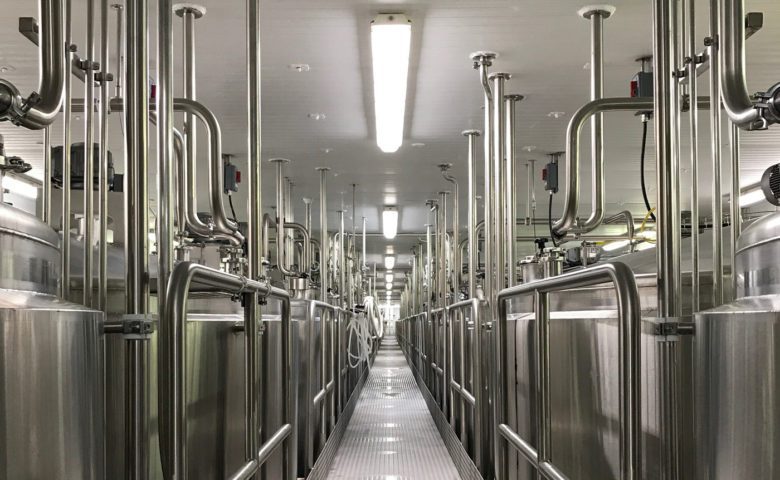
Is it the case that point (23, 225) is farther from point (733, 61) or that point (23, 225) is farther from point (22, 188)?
point (22, 188)

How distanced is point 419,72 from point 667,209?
3.23 meters

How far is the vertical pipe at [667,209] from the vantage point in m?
1.65

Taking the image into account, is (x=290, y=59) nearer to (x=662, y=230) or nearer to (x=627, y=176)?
(x=662, y=230)

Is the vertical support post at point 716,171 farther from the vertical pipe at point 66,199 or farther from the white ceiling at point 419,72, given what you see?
the white ceiling at point 419,72

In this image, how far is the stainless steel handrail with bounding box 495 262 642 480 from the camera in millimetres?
1641

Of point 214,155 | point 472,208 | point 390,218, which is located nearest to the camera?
point 214,155

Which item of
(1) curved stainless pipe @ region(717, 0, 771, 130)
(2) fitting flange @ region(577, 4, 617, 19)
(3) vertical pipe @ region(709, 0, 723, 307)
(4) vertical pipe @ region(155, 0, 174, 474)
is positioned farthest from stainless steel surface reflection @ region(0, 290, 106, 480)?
(2) fitting flange @ region(577, 4, 617, 19)

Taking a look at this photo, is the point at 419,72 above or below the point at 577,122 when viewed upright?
above

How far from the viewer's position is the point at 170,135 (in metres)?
1.97

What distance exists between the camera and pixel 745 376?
1.35 m

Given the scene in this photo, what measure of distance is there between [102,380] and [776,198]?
5.60 ft

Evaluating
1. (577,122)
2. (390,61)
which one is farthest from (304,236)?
(577,122)

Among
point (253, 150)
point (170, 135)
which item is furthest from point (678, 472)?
point (253, 150)

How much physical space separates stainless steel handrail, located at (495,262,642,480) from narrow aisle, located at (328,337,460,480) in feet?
6.38
